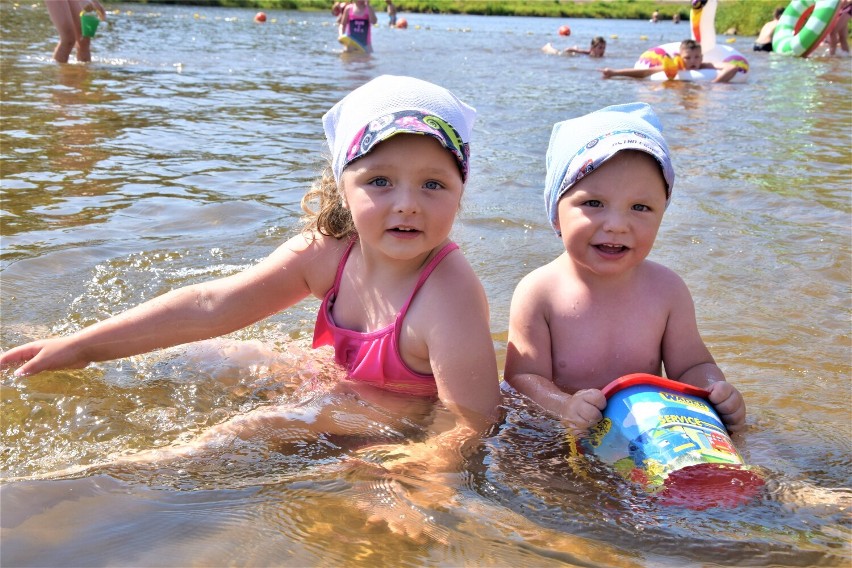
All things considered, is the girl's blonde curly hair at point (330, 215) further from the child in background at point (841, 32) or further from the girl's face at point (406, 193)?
the child in background at point (841, 32)

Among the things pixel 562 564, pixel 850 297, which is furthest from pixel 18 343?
pixel 850 297

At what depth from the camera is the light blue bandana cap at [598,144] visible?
2941mm

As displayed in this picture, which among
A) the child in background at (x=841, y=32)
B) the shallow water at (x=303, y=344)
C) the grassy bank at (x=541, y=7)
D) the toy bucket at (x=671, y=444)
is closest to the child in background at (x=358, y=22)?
the shallow water at (x=303, y=344)

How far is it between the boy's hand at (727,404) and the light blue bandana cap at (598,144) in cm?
72

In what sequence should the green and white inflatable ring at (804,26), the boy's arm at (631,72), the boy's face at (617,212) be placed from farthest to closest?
the green and white inflatable ring at (804,26)
the boy's arm at (631,72)
the boy's face at (617,212)

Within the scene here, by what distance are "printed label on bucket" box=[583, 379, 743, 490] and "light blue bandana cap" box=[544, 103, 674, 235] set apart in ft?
2.55

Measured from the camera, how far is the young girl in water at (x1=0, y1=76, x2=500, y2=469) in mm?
2764

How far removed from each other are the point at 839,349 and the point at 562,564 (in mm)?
2205

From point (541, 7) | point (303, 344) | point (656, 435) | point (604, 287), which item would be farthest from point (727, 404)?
point (541, 7)

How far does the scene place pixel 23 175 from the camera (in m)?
5.88

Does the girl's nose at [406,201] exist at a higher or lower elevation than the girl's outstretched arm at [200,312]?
higher

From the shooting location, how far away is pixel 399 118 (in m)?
2.75

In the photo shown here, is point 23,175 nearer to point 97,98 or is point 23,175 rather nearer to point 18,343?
point 18,343

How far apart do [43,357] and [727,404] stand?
7.50 ft
